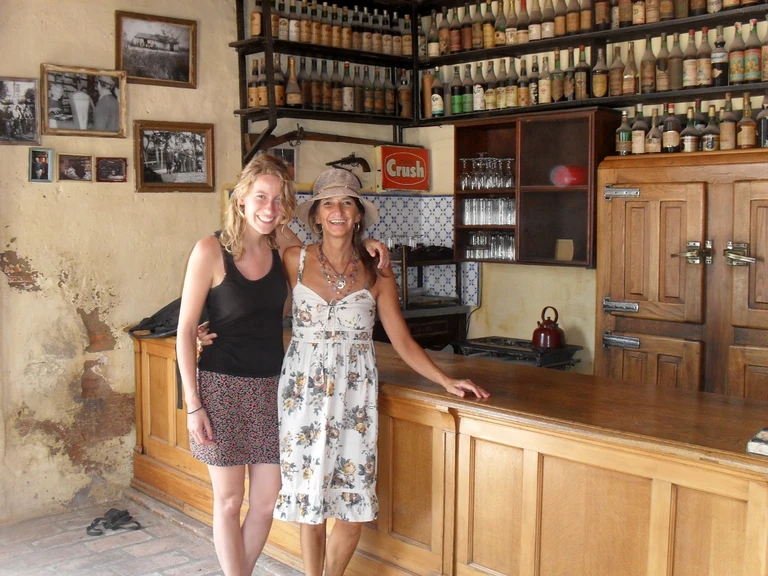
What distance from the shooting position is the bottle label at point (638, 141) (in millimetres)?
4750

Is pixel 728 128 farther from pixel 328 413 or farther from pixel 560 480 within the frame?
pixel 328 413

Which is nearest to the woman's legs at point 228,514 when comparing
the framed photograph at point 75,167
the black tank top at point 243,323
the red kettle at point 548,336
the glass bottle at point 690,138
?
the black tank top at point 243,323

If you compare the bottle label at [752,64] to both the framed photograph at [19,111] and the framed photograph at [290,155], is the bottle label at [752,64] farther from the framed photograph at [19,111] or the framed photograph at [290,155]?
the framed photograph at [19,111]

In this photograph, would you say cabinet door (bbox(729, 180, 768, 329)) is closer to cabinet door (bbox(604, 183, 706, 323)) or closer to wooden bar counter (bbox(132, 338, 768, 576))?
cabinet door (bbox(604, 183, 706, 323))

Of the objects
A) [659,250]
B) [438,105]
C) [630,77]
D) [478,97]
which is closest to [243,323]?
[659,250]

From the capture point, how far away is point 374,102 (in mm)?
5766

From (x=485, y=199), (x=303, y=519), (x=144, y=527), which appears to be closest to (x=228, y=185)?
(x=485, y=199)

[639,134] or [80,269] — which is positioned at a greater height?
[639,134]

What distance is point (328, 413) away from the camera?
2895 millimetres

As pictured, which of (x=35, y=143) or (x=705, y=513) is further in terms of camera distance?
(x=35, y=143)

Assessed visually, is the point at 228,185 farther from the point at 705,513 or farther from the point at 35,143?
the point at 705,513

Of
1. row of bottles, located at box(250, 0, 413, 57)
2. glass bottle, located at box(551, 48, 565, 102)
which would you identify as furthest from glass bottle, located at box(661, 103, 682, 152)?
row of bottles, located at box(250, 0, 413, 57)

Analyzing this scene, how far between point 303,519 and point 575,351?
2836 millimetres

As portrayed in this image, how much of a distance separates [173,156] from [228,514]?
263 centimetres
